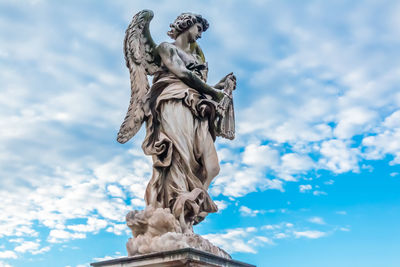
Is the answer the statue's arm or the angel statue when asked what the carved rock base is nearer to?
the angel statue

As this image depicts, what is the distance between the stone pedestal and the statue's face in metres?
3.93

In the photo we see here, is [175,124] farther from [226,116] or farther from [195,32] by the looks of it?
[195,32]

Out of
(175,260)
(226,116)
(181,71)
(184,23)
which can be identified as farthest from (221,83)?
(175,260)

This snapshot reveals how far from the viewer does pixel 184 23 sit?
844cm

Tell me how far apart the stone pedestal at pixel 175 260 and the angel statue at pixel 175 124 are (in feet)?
0.83

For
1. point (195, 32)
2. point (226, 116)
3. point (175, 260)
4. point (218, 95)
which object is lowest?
point (175, 260)

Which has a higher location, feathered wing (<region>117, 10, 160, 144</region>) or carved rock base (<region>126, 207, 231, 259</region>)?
feathered wing (<region>117, 10, 160, 144</region>)

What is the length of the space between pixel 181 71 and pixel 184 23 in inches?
40.7

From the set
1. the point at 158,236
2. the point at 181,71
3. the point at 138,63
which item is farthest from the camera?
the point at 138,63

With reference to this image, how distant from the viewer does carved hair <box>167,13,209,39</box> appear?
333 inches

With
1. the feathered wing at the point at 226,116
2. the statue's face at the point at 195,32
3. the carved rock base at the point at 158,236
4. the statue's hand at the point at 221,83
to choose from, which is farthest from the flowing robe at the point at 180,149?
the statue's face at the point at 195,32

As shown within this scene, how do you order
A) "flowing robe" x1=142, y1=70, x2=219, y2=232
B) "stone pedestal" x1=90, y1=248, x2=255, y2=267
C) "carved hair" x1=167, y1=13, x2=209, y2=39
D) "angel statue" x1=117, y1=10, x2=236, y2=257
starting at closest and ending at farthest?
"stone pedestal" x1=90, y1=248, x2=255, y2=267 → "angel statue" x1=117, y1=10, x2=236, y2=257 → "flowing robe" x1=142, y1=70, x2=219, y2=232 → "carved hair" x1=167, y1=13, x2=209, y2=39

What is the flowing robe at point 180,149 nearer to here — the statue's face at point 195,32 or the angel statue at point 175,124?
the angel statue at point 175,124

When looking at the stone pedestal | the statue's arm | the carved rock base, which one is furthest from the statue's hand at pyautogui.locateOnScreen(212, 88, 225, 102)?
the stone pedestal
